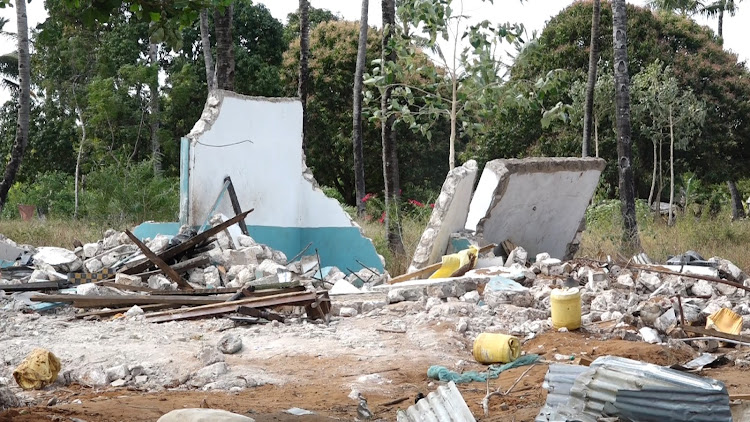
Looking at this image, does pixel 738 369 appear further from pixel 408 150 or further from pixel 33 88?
pixel 33 88

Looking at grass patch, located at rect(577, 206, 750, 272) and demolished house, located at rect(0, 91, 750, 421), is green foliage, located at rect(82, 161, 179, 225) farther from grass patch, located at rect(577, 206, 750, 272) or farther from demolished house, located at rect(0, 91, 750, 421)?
grass patch, located at rect(577, 206, 750, 272)

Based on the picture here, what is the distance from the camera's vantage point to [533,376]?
6.39 m

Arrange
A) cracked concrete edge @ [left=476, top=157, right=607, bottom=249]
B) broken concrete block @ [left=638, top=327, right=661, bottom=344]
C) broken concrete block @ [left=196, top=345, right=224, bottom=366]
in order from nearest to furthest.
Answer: broken concrete block @ [left=196, top=345, right=224, bottom=366]
broken concrete block @ [left=638, top=327, right=661, bottom=344]
cracked concrete edge @ [left=476, top=157, right=607, bottom=249]

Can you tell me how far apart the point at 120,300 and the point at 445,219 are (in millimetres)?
4254

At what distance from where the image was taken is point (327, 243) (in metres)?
13.8

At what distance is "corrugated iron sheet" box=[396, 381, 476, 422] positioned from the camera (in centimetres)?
473

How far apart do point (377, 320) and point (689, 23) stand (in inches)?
876

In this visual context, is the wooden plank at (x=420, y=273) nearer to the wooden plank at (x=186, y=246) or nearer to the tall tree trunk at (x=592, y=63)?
the wooden plank at (x=186, y=246)

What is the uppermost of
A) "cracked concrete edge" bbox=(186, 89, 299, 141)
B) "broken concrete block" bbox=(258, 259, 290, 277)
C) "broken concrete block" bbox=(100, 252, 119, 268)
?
"cracked concrete edge" bbox=(186, 89, 299, 141)

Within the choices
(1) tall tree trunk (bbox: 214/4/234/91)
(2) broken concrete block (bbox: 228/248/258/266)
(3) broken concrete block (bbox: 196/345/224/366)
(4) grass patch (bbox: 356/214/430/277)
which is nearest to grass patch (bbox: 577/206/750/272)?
(4) grass patch (bbox: 356/214/430/277)

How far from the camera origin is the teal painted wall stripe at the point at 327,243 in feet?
44.2

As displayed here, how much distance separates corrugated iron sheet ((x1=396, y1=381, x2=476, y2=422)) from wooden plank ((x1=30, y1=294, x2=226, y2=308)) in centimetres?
430

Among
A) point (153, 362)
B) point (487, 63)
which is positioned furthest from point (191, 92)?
point (153, 362)

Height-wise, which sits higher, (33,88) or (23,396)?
(33,88)
